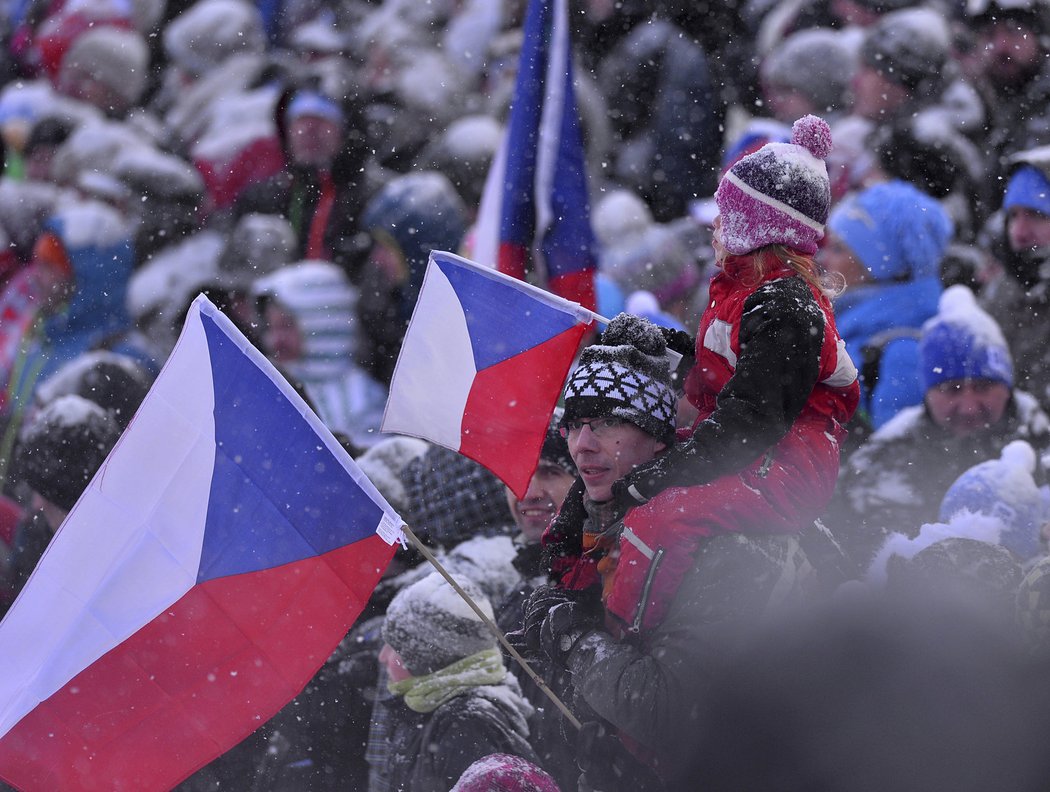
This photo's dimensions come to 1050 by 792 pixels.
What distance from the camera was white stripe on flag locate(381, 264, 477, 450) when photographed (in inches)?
164

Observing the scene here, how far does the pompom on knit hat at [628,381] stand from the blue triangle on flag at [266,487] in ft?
1.86

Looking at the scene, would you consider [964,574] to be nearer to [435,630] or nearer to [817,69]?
[435,630]

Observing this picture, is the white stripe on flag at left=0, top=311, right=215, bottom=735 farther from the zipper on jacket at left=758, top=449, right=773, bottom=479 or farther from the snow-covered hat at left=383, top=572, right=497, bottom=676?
the zipper on jacket at left=758, top=449, right=773, bottom=479

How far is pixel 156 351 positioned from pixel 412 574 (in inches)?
139

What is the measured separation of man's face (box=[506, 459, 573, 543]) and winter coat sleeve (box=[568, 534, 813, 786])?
1.44m

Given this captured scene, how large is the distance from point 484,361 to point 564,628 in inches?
35.4

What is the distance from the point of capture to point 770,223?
3523mm

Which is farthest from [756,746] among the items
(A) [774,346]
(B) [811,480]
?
(A) [774,346]

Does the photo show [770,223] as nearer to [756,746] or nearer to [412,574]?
[756,746]

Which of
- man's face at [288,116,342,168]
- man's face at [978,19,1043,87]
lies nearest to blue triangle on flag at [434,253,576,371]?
man's face at [978,19,1043,87]

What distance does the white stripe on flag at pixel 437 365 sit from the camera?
4164 millimetres

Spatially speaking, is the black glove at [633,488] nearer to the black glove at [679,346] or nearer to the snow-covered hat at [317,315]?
the black glove at [679,346]

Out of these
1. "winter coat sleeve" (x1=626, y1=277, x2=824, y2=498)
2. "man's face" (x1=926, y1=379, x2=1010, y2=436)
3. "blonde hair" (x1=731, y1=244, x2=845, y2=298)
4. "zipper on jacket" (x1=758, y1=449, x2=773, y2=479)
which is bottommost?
"man's face" (x1=926, y1=379, x2=1010, y2=436)

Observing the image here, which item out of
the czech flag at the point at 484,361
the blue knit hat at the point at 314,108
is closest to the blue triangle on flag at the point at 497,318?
the czech flag at the point at 484,361
